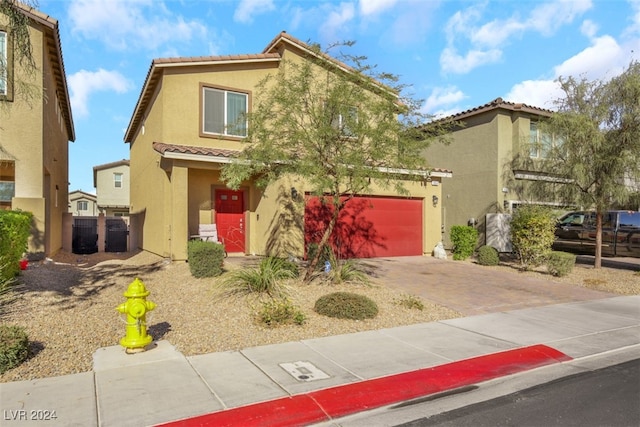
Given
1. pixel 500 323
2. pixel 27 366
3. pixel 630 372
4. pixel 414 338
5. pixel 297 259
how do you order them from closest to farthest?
pixel 27 366 < pixel 630 372 < pixel 414 338 < pixel 500 323 < pixel 297 259

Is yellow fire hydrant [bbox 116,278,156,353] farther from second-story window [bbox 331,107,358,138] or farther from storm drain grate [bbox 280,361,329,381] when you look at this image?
second-story window [bbox 331,107,358,138]

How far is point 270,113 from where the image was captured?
8953 millimetres

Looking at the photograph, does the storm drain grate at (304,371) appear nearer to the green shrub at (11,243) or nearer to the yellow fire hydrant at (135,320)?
the yellow fire hydrant at (135,320)

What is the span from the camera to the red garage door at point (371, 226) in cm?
1380

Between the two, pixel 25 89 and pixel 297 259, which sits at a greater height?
pixel 25 89

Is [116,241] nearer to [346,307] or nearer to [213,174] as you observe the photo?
[213,174]

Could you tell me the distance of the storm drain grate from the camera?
15.6ft

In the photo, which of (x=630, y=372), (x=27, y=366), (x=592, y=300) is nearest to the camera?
(x=27, y=366)

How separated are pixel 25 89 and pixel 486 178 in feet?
52.8

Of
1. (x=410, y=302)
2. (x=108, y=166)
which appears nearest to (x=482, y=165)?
(x=410, y=302)

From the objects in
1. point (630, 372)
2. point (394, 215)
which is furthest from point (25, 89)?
point (394, 215)

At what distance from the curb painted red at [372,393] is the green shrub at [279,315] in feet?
7.50

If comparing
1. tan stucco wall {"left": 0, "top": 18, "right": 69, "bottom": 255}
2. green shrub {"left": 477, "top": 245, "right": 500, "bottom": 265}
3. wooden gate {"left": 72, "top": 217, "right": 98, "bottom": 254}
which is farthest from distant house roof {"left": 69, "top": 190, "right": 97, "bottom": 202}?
green shrub {"left": 477, "top": 245, "right": 500, "bottom": 265}

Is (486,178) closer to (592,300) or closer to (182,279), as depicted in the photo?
(592,300)
